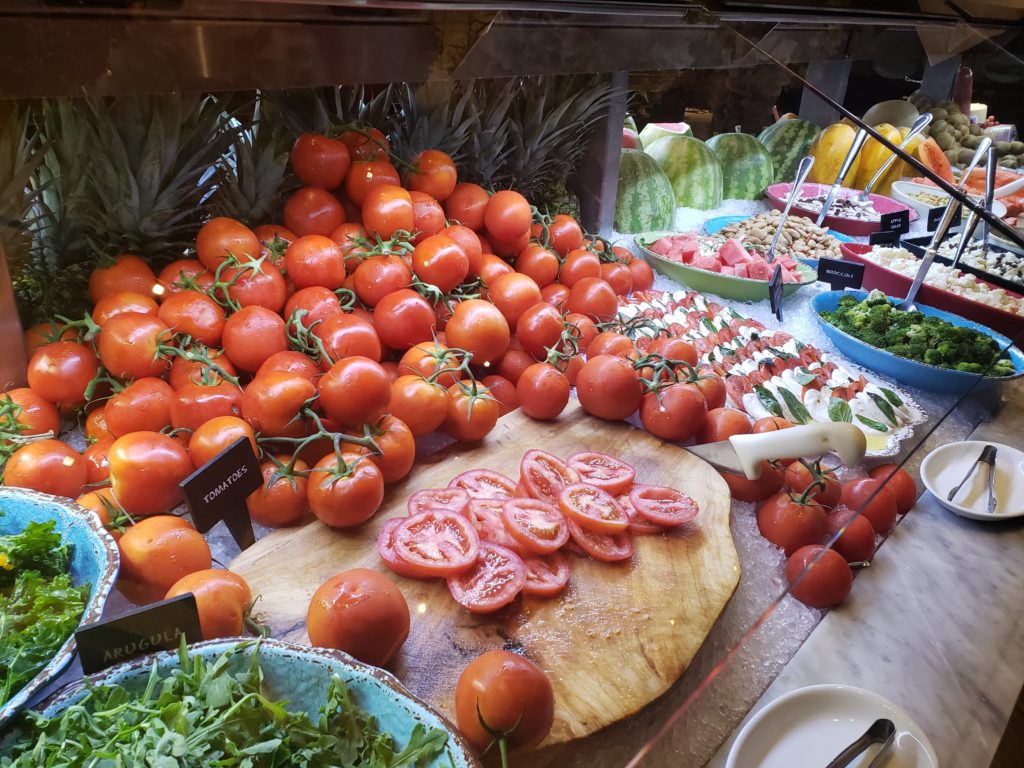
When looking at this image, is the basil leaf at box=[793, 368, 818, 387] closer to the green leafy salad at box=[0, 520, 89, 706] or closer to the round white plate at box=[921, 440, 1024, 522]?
the round white plate at box=[921, 440, 1024, 522]

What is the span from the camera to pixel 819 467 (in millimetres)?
1456

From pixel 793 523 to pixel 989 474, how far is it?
1.05m

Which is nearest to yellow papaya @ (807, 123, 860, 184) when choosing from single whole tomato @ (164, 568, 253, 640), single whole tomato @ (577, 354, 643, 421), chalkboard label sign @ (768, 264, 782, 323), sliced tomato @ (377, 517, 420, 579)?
chalkboard label sign @ (768, 264, 782, 323)

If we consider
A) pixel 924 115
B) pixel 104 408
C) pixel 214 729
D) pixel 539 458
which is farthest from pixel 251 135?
pixel 924 115

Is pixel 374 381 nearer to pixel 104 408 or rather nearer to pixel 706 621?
pixel 104 408

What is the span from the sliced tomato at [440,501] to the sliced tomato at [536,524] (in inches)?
4.0

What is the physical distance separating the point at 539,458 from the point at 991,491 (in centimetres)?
140

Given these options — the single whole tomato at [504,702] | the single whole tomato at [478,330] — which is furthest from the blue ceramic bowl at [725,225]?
the single whole tomato at [504,702]

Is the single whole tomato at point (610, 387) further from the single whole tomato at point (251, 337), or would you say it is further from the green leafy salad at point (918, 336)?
the green leafy salad at point (918, 336)

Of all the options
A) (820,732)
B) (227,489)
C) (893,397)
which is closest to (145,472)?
(227,489)

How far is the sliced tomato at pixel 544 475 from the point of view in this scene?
1.56 m

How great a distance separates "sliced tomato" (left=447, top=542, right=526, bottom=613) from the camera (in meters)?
1.25

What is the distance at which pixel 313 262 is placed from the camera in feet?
6.07

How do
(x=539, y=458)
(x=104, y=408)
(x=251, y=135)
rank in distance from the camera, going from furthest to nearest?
(x=251, y=135)
(x=539, y=458)
(x=104, y=408)
